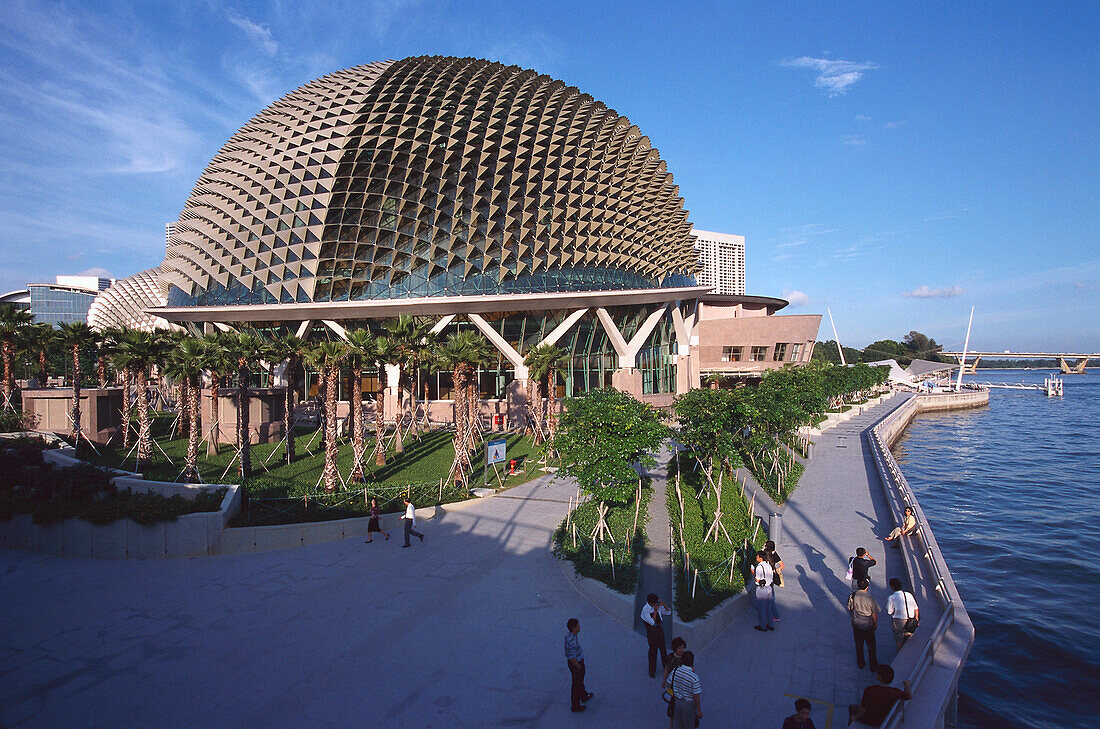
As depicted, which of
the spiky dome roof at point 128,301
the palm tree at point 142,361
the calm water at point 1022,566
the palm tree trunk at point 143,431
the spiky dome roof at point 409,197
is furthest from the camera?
the spiky dome roof at point 128,301

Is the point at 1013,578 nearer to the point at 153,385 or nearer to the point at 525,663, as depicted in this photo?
the point at 525,663

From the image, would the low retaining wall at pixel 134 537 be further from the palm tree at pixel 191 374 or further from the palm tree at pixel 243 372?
the palm tree at pixel 243 372

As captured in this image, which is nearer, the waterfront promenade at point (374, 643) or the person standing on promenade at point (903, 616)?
the waterfront promenade at point (374, 643)

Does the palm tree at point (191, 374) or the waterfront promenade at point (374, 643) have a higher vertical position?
the palm tree at point (191, 374)

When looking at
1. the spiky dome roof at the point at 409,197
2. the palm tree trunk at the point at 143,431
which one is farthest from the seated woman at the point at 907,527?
the spiky dome roof at the point at 409,197

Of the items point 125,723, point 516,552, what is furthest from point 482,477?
point 125,723

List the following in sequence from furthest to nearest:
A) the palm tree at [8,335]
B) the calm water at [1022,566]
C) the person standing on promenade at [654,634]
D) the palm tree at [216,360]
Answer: the palm tree at [8,335]
the palm tree at [216,360]
the calm water at [1022,566]
the person standing on promenade at [654,634]

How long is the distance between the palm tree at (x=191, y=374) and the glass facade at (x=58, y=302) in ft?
450

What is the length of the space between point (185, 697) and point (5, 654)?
4.55m

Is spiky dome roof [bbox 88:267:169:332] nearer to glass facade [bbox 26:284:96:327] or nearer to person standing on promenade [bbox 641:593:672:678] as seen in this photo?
person standing on promenade [bbox 641:593:672:678]

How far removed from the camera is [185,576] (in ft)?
47.1

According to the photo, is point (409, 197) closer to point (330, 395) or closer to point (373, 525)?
point (330, 395)

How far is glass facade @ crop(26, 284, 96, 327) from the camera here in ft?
441

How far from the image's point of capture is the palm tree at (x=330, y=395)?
2002 cm
